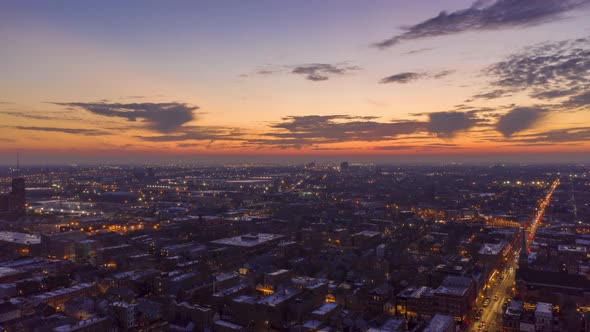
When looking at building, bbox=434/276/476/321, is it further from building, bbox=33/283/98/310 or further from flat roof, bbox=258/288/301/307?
building, bbox=33/283/98/310

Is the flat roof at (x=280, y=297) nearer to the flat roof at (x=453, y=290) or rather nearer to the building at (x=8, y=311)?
the flat roof at (x=453, y=290)

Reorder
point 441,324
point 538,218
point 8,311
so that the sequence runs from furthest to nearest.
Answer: point 538,218 < point 8,311 < point 441,324

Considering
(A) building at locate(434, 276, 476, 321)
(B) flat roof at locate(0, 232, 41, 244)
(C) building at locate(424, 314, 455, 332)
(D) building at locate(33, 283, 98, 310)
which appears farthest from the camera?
(B) flat roof at locate(0, 232, 41, 244)

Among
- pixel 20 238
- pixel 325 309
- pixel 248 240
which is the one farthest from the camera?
pixel 248 240

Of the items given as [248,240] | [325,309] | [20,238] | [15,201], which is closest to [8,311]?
[325,309]

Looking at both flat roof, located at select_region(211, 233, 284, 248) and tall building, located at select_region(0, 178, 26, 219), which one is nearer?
flat roof, located at select_region(211, 233, 284, 248)

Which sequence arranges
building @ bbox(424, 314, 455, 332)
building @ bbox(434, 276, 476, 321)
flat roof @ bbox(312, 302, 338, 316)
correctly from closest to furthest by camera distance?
building @ bbox(424, 314, 455, 332)
flat roof @ bbox(312, 302, 338, 316)
building @ bbox(434, 276, 476, 321)

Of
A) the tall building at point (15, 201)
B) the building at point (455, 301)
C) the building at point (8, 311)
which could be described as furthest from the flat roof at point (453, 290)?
the tall building at point (15, 201)

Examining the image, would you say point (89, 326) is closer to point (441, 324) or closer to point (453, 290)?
point (441, 324)

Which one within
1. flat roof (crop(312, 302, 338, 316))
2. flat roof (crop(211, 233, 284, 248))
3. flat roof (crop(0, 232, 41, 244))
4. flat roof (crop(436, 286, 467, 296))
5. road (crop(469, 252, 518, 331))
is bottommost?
road (crop(469, 252, 518, 331))

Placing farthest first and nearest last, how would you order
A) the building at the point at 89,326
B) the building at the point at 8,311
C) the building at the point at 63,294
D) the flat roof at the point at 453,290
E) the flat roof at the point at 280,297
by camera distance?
the building at the point at 63,294, the flat roof at the point at 280,297, the flat roof at the point at 453,290, the building at the point at 8,311, the building at the point at 89,326

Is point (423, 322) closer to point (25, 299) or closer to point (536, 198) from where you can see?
point (25, 299)

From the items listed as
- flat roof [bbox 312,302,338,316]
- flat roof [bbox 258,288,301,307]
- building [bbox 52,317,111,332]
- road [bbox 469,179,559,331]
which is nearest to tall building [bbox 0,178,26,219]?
building [bbox 52,317,111,332]
